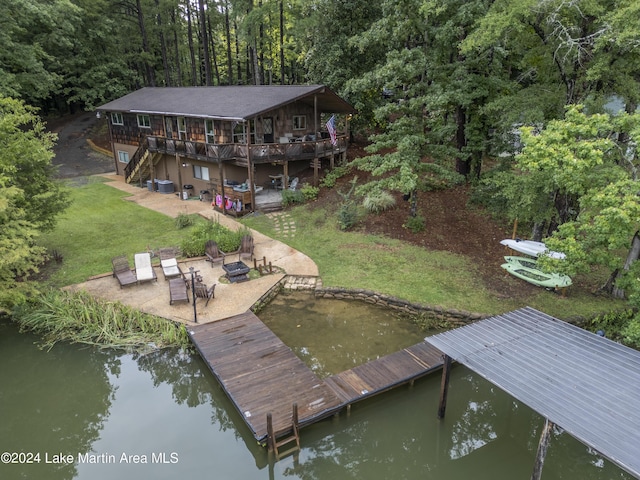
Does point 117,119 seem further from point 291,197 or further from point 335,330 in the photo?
point 335,330

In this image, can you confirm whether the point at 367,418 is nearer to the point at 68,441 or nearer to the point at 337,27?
the point at 68,441

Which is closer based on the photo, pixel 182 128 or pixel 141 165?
pixel 182 128

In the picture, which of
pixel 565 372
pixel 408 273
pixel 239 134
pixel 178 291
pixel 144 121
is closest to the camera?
pixel 565 372

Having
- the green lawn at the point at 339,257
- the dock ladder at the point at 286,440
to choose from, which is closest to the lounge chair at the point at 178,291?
the green lawn at the point at 339,257

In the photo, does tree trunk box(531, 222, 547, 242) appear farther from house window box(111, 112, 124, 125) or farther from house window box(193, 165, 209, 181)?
house window box(111, 112, 124, 125)

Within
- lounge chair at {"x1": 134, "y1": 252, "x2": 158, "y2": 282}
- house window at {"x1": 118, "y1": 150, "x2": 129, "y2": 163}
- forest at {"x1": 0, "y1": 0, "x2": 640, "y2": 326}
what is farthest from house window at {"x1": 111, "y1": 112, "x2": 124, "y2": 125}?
lounge chair at {"x1": 134, "y1": 252, "x2": 158, "y2": 282}

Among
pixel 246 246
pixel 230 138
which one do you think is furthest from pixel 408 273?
pixel 230 138
